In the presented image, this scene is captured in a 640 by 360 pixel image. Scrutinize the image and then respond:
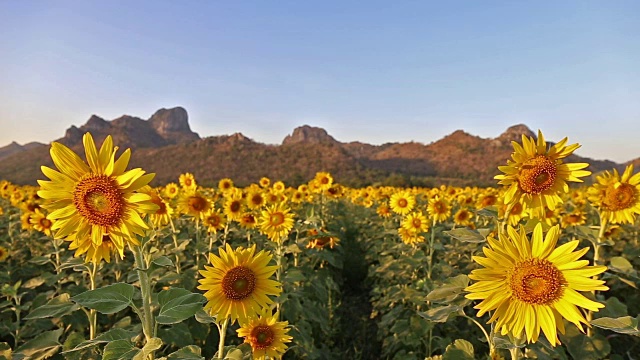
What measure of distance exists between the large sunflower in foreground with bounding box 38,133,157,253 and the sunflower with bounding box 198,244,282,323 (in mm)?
673

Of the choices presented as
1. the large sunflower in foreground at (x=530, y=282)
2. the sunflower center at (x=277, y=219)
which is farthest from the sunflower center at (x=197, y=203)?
the large sunflower in foreground at (x=530, y=282)

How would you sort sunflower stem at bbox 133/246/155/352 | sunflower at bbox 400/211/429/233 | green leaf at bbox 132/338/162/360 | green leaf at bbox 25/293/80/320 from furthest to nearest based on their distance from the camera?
sunflower at bbox 400/211/429/233 → green leaf at bbox 25/293/80/320 → sunflower stem at bbox 133/246/155/352 → green leaf at bbox 132/338/162/360

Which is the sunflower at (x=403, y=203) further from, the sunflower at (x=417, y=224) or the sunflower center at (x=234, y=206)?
the sunflower center at (x=234, y=206)

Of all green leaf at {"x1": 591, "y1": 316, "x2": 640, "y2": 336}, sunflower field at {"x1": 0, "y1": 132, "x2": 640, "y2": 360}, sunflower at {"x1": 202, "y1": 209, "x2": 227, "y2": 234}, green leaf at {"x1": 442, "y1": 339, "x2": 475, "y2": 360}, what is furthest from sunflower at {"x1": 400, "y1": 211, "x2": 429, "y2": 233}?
green leaf at {"x1": 591, "y1": 316, "x2": 640, "y2": 336}

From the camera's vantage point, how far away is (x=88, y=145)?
183cm

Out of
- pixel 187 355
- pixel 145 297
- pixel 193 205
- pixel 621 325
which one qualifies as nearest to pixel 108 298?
pixel 145 297

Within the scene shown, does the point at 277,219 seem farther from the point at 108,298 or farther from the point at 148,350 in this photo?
the point at 148,350

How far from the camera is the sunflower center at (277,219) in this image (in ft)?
16.0

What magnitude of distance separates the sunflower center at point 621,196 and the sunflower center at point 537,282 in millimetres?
2232

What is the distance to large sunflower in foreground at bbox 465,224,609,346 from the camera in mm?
1904

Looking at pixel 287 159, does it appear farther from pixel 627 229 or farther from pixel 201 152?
pixel 627 229

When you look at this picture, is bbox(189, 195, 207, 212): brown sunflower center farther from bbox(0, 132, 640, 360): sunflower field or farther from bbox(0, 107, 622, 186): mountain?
bbox(0, 107, 622, 186): mountain

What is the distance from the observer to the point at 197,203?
5.37 m

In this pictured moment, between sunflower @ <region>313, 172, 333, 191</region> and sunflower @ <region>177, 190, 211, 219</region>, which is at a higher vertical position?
sunflower @ <region>313, 172, 333, 191</region>
